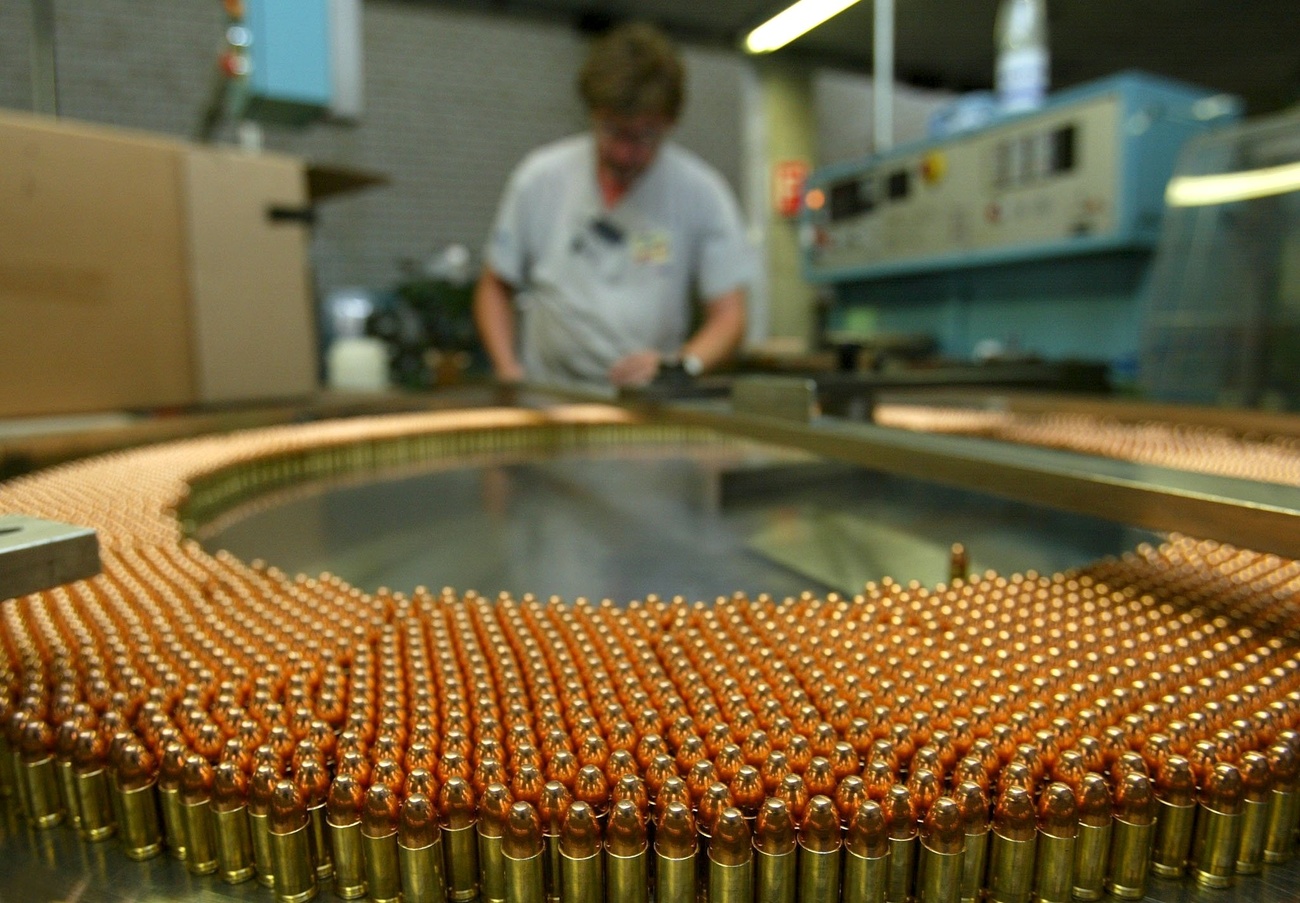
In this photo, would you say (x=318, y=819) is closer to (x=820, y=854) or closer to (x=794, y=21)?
(x=820, y=854)

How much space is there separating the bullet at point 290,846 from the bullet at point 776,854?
241mm

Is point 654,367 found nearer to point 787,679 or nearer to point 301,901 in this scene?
point 787,679

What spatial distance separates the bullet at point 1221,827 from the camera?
56cm

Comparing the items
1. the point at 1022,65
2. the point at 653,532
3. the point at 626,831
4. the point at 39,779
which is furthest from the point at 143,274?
the point at 1022,65

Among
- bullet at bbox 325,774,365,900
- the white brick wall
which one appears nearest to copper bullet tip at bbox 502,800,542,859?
bullet at bbox 325,774,365,900

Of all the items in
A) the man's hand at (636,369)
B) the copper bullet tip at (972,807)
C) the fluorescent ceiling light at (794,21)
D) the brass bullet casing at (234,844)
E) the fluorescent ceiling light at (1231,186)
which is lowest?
the brass bullet casing at (234,844)

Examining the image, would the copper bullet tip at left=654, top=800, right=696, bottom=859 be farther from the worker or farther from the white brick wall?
the white brick wall

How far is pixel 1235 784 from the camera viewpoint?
56cm

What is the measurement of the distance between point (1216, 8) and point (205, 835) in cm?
620

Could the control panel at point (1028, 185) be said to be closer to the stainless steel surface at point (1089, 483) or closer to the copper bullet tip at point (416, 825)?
the stainless steel surface at point (1089, 483)

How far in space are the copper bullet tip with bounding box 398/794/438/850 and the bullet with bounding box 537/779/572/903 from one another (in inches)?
2.8

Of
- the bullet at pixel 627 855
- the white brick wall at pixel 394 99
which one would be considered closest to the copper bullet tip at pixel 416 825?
the bullet at pixel 627 855

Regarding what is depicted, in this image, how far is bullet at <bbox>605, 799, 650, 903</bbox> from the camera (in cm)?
52

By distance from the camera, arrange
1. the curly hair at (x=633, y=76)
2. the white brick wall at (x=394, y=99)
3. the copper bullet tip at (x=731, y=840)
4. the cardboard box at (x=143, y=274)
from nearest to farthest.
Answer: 1. the copper bullet tip at (x=731, y=840)
2. the cardboard box at (x=143, y=274)
3. the curly hair at (x=633, y=76)
4. the white brick wall at (x=394, y=99)
